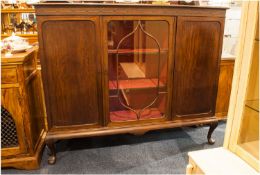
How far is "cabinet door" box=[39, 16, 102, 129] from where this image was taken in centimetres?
146

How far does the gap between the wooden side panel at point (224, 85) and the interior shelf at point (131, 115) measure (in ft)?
2.57

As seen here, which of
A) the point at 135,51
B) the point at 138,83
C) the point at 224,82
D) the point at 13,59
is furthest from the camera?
the point at 224,82

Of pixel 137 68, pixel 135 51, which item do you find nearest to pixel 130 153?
pixel 137 68

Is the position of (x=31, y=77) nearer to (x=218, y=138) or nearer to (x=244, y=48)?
(x=244, y=48)

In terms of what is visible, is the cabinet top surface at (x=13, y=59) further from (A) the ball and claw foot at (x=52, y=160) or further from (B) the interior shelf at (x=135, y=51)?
(A) the ball and claw foot at (x=52, y=160)

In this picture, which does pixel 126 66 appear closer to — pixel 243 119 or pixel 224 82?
pixel 243 119

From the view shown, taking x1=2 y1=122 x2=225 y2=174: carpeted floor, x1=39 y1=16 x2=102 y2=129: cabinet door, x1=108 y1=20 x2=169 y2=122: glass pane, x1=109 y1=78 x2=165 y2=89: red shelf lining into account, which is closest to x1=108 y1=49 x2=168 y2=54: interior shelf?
x1=108 y1=20 x2=169 y2=122: glass pane

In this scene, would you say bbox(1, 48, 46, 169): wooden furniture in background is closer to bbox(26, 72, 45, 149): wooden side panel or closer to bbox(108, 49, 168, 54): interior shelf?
bbox(26, 72, 45, 149): wooden side panel

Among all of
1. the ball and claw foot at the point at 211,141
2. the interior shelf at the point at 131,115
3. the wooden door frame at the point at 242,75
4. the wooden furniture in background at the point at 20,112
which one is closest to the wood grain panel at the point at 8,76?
the wooden furniture in background at the point at 20,112

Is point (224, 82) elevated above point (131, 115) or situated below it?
above

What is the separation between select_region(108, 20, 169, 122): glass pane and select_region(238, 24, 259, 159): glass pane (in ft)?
2.44

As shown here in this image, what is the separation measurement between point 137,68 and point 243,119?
940 millimetres

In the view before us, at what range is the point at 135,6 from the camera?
4.91 feet

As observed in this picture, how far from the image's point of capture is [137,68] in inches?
72.1
